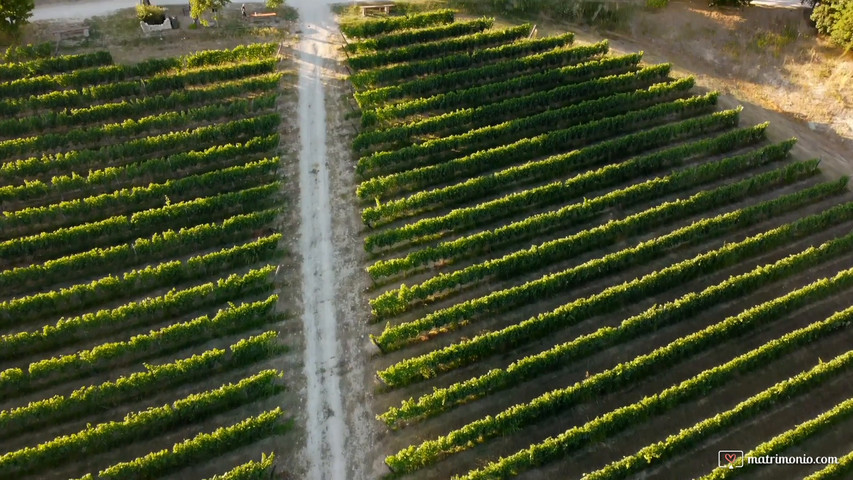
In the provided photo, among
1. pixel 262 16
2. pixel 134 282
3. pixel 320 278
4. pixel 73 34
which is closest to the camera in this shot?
pixel 134 282

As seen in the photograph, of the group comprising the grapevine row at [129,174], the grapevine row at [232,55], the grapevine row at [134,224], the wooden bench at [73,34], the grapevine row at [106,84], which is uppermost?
the wooden bench at [73,34]

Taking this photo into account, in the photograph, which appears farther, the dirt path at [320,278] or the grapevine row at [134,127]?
the grapevine row at [134,127]

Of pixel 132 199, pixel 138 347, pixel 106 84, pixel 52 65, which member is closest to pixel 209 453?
pixel 138 347

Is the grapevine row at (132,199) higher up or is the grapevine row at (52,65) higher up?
the grapevine row at (52,65)

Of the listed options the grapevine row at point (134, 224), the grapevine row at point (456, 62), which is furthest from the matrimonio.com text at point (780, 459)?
the grapevine row at point (456, 62)

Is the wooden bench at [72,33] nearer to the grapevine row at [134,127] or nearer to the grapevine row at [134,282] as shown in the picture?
the grapevine row at [134,127]

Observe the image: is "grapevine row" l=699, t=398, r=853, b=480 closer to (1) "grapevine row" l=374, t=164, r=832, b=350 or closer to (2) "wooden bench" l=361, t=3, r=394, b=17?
(1) "grapevine row" l=374, t=164, r=832, b=350

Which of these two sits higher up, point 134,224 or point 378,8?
point 378,8

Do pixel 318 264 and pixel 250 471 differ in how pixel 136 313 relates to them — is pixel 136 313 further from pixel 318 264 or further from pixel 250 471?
pixel 250 471

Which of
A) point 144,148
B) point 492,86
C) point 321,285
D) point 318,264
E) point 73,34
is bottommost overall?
point 321,285
